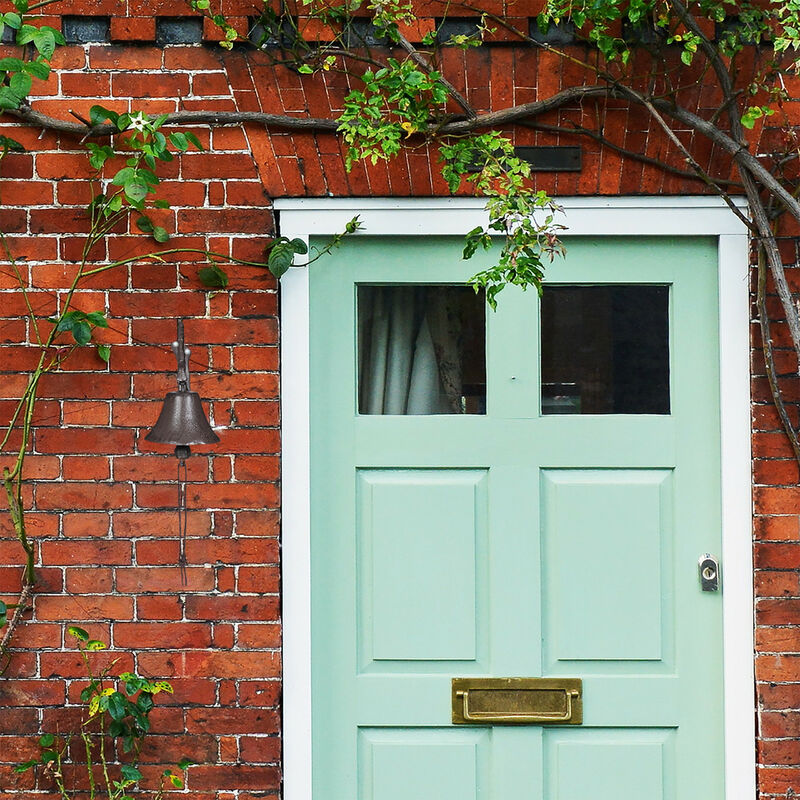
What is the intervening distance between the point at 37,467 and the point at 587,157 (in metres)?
1.97

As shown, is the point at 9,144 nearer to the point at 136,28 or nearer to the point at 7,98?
the point at 7,98

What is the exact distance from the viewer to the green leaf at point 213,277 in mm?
2863

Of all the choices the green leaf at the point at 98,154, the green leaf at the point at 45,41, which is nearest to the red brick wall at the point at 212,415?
the green leaf at the point at 98,154

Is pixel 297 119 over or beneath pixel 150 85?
beneath

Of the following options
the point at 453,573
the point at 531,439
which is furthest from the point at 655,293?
the point at 453,573

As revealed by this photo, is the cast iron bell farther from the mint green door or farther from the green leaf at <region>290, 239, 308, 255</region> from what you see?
the green leaf at <region>290, 239, 308, 255</region>

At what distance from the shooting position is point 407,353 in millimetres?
3057

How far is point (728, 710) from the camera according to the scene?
2914 millimetres

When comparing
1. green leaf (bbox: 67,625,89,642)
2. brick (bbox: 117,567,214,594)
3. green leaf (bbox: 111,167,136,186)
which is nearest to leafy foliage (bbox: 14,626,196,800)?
green leaf (bbox: 67,625,89,642)

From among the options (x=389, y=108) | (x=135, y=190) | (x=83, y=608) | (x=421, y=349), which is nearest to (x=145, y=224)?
(x=135, y=190)

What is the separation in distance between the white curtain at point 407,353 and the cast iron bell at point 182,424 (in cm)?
57

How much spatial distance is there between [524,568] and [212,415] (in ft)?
3.63

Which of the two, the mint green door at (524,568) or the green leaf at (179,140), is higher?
the green leaf at (179,140)

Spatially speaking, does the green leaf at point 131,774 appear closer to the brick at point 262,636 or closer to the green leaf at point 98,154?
the brick at point 262,636
